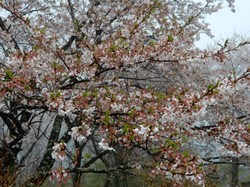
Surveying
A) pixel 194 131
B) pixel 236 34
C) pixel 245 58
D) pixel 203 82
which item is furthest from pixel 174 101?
pixel 236 34

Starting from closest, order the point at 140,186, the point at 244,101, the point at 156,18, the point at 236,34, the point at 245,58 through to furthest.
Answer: the point at 156,18, the point at 244,101, the point at 140,186, the point at 245,58, the point at 236,34

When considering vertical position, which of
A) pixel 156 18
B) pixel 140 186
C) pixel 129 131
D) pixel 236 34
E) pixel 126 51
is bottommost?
pixel 140 186

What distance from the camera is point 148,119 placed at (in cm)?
375

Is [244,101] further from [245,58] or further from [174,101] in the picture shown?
[245,58]

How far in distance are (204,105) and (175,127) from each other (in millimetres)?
796

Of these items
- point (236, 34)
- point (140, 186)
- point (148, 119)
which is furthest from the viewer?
point (236, 34)

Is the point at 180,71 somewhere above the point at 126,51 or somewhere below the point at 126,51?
above

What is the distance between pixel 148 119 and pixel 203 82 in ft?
18.8

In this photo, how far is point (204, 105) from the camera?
3322mm

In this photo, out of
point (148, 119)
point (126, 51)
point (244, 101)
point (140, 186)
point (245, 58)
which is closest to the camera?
point (148, 119)

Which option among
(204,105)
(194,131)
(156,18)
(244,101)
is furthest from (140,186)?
(204,105)

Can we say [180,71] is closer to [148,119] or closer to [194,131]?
[194,131]

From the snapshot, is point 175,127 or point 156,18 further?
point 156,18

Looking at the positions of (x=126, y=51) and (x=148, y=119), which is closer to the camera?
(x=148, y=119)
